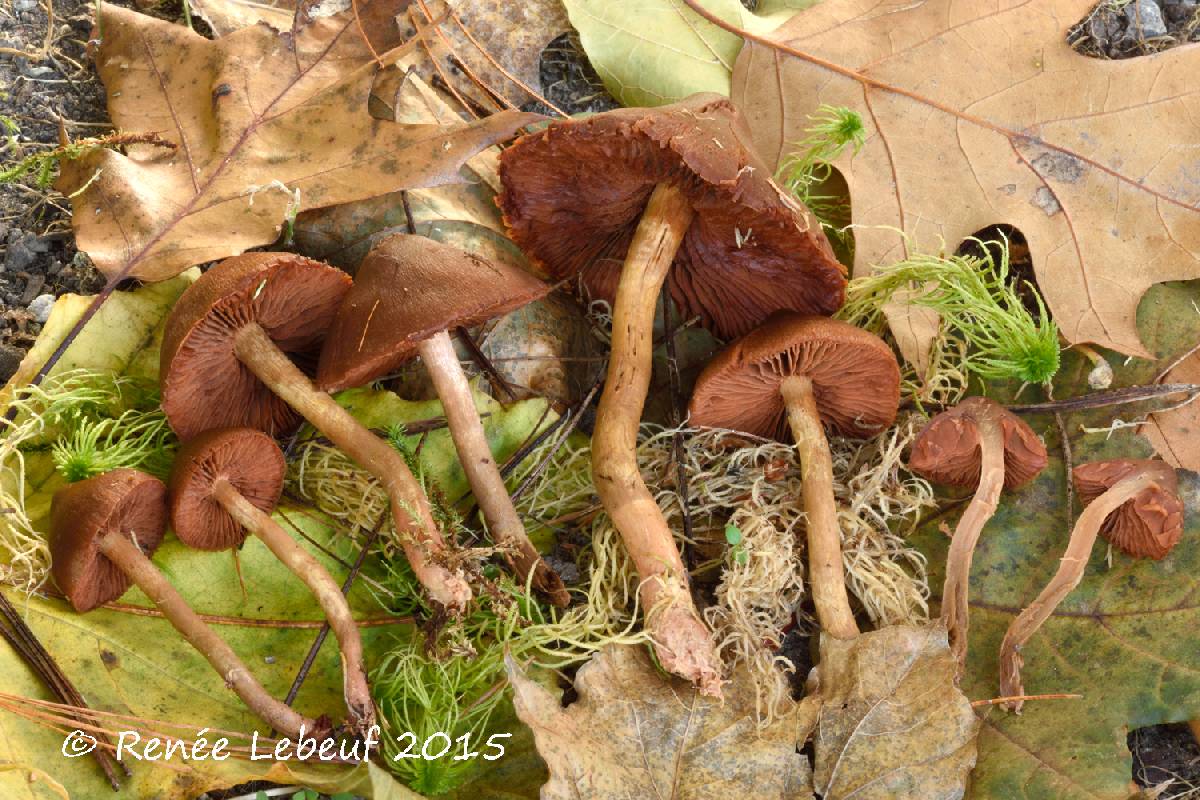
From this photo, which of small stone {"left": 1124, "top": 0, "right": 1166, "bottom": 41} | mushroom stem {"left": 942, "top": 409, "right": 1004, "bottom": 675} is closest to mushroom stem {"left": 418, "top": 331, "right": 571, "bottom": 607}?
mushroom stem {"left": 942, "top": 409, "right": 1004, "bottom": 675}

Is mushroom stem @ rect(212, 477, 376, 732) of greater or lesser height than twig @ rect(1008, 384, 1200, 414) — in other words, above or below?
below

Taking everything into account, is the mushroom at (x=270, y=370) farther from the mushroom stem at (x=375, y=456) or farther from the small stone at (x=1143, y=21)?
the small stone at (x=1143, y=21)

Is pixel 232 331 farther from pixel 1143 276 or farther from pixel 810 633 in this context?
pixel 1143 276

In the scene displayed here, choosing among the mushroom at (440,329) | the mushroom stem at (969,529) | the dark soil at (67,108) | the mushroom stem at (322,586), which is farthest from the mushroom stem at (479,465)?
the mushroom stem at (969,529)

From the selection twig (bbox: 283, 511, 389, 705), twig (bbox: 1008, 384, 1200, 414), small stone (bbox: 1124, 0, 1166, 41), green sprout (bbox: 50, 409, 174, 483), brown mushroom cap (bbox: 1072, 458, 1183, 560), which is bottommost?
twig (bbox: 283, 511, 389, 705)

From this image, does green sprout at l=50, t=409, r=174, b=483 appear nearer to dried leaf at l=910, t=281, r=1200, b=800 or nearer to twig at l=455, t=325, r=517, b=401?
twig at l=455, t=325, r=517, b=401
